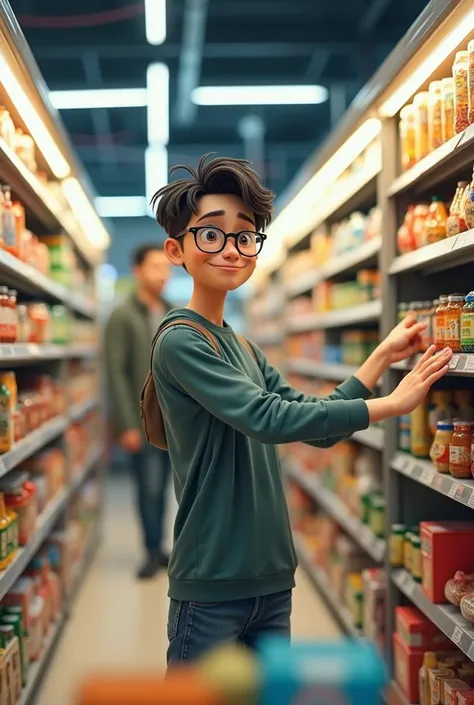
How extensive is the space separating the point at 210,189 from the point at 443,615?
1.51 meters

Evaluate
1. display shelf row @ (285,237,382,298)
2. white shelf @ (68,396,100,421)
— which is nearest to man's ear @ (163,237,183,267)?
display shelf row @ (285,237,382,298)

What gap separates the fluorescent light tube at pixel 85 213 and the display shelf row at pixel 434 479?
2691 millimetres

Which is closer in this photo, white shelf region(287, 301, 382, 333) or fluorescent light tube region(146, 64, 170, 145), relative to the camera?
white shelf region(287, 301, 382, 333)

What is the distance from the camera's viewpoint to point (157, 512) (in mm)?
5582

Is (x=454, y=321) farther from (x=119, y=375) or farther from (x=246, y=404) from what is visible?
(x=119, y=375)

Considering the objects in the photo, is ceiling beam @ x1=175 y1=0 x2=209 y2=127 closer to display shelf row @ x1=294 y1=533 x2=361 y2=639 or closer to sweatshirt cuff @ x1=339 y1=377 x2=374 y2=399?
display shelf row @ x1=294 y1=533 x2=361 y2=639

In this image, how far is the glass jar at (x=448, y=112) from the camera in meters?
2.62

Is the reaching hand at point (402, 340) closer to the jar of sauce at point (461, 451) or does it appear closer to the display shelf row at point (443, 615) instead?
→ the jar of sauce at point (461, 451)

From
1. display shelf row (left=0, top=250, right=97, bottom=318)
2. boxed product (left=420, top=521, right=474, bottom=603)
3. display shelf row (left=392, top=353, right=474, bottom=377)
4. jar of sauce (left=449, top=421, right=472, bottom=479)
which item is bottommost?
boxed product (left=420, top=521, right=474, bottom=603)

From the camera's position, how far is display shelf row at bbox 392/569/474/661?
91.8 inches

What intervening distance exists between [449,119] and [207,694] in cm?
218

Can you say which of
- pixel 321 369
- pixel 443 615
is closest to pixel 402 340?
pixel 443 615

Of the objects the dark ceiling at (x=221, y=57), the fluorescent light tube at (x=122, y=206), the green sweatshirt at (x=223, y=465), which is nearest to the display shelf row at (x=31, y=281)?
the green sweatshirt at (x=223, y=465)

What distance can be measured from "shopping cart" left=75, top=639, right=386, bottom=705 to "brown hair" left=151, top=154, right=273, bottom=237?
1.43 m
